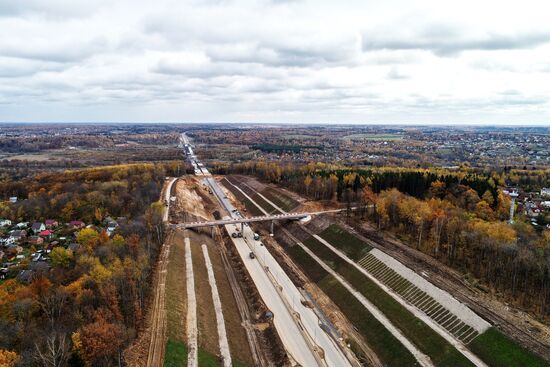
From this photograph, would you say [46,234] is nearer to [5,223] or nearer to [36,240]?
[36,240]

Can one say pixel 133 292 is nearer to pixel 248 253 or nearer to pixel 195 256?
pixel 195 256

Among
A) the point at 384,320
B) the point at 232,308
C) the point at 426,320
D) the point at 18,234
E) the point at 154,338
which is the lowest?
the point at 232,308

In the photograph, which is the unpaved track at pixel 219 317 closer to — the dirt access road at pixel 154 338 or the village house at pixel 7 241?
the dirt access road at pixel 154 338

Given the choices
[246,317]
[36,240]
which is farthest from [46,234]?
[246,317]

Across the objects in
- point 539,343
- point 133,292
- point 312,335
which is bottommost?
point 312,335

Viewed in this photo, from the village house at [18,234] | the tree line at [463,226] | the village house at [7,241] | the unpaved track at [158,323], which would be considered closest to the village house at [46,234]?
the village house at [18,234]

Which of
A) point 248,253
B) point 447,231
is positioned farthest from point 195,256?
point 447,231
